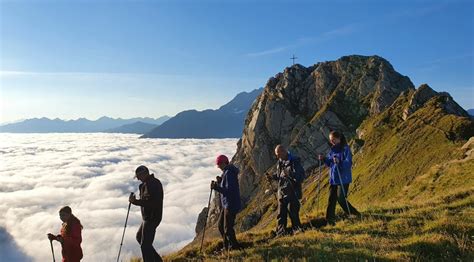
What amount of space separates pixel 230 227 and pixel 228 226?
4.3 inches

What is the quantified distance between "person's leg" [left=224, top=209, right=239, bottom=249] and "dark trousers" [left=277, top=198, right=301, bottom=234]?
2419 millimetres


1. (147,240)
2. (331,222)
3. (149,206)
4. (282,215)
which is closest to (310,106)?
(331,222)

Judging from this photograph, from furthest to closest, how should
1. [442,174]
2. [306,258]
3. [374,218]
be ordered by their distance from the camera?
1. [442,174]
2. [374,218]
3. [306,258]

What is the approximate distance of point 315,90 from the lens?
138625 mm

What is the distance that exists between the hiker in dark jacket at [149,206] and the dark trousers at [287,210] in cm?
535

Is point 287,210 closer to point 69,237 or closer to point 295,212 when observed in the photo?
point 295,212

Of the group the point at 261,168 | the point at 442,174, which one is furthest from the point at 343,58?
the point at 442,174

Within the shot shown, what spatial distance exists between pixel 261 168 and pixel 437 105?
77628 mm

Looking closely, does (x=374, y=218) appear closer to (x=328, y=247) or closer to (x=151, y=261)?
(x=328, y=247)

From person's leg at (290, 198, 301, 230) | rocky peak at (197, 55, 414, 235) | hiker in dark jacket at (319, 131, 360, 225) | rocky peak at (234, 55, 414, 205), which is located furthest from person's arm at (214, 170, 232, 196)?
rocky peak at (234, 55, 414, 205)

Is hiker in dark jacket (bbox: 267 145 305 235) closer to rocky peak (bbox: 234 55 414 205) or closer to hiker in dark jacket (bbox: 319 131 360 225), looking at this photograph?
hiker in dark jacket (bbox: 319 131 360 225)

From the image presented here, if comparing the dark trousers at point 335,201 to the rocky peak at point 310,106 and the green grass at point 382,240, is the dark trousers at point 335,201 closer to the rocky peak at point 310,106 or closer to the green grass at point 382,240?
the green grass at point 382,240

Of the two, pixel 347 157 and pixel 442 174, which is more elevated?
pixel 347 157

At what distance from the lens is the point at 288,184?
49.4 ft
